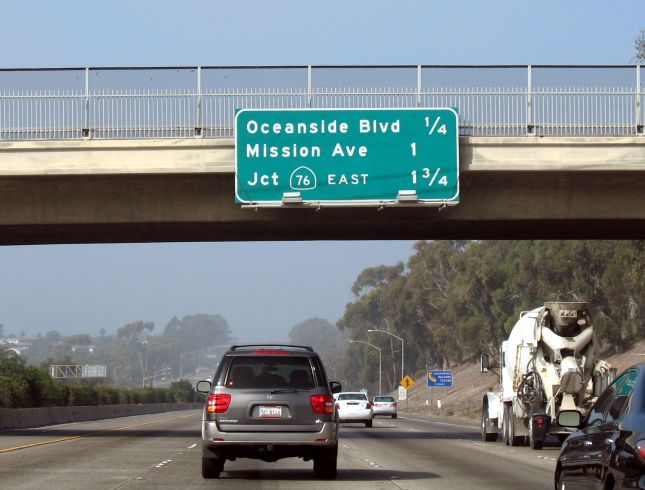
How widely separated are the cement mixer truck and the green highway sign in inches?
155

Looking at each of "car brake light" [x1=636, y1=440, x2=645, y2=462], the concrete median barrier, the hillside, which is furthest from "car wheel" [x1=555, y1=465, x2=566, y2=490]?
the hillside

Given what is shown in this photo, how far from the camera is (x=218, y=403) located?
17594 millimetres

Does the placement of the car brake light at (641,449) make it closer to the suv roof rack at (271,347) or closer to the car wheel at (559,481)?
the car wheel at (559,481)

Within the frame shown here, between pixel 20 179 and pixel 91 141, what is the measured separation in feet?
6.81

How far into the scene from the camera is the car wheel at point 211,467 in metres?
18.3

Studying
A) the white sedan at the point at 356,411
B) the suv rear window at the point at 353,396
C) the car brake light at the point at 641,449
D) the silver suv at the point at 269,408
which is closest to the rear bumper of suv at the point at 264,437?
the silver suv at the point at 269,408

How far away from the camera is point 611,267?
73562 mm

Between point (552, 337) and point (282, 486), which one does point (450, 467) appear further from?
point (552, 337)

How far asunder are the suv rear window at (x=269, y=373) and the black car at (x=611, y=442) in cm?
695

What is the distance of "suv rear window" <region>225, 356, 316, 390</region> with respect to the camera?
58.6 feet

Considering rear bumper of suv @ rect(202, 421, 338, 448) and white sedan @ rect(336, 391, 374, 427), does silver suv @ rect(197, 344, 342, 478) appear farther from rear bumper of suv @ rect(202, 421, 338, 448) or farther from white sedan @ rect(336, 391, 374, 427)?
white sedan @ rect(336, 391, 374, 427)

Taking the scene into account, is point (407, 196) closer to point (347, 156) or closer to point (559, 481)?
point (347, 156)

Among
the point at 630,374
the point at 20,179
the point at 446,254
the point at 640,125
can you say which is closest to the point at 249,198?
the point at 20,179

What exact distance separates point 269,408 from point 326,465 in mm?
1506
